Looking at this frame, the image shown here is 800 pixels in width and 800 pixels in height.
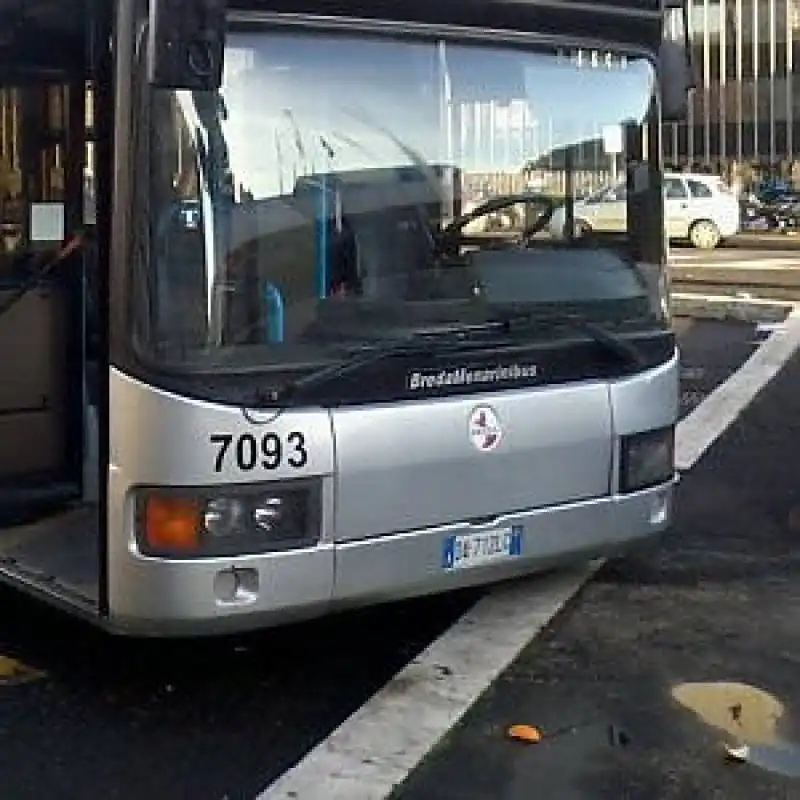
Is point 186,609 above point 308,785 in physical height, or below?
above

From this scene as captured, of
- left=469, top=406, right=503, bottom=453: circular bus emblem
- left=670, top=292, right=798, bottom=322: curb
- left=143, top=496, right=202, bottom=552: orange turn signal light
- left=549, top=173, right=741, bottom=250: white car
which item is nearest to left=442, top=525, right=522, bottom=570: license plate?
Result: left=469, top=406, right=503, bottom=453: circular bus emblem

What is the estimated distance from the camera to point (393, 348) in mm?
5305

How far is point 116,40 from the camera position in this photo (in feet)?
16.0

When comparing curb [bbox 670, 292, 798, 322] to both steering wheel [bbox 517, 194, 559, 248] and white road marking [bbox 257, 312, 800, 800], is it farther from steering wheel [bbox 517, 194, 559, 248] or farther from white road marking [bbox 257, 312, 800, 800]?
steering wheel [bbox 517, 194, 559, 248]

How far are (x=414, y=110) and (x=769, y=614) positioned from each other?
2.86 metres

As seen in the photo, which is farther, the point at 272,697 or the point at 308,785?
the point at 272,697

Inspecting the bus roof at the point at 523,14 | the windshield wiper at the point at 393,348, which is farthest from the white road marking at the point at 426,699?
the bus roof at the point at 523,14

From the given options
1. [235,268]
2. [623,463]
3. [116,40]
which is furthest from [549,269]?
[116,40]

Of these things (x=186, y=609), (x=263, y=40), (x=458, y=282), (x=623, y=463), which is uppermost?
(x=263, y=40)

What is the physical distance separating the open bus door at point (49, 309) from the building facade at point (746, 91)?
158ft

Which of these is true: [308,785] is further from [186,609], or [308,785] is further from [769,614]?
[769,614]

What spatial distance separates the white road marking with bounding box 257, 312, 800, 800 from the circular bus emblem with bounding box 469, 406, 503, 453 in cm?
91

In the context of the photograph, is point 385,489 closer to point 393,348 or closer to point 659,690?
point 393,348

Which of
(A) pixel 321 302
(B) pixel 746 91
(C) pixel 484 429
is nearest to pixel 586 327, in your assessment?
(C) pixel 484 429
